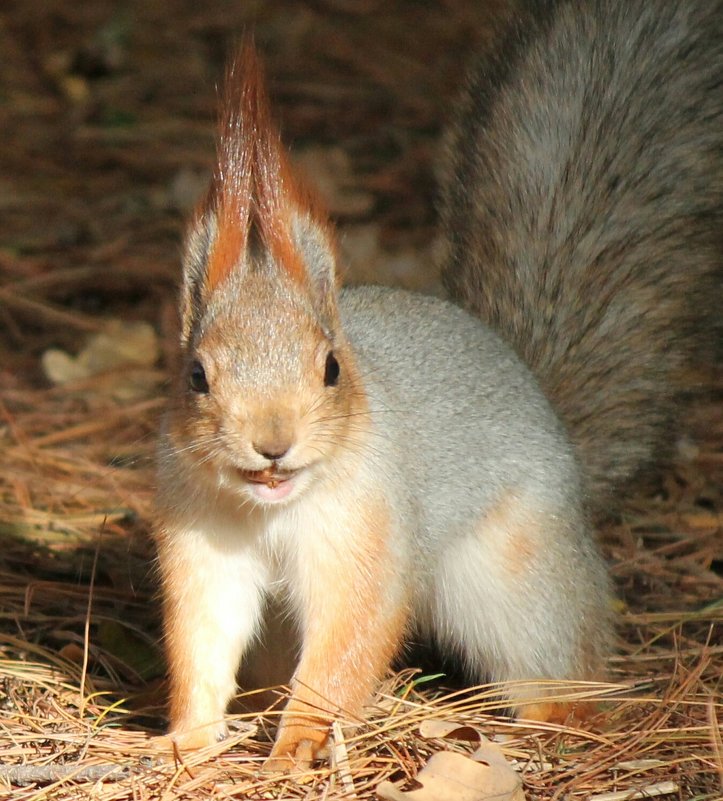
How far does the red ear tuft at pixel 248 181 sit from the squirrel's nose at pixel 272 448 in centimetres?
37

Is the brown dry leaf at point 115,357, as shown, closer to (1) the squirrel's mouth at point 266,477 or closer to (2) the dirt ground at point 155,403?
(2) the dirt ground at point 155,403

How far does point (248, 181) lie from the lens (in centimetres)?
219

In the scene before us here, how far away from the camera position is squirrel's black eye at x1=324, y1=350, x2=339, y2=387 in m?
2.16

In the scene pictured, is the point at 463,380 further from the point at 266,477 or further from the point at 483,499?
the point at 266,477

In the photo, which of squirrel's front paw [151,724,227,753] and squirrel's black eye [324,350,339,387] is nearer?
squirrel's black eye [324,350,339,387]

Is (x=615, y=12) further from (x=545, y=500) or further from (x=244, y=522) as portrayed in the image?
(x=244, y=522)

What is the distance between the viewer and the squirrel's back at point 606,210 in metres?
2.82

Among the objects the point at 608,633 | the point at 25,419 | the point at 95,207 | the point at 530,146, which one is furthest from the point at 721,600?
the point at 95,207

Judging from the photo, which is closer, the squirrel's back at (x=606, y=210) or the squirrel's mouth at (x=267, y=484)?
the squirrel's mouth at (x=267, y=484)

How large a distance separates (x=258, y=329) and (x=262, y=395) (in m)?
0.14

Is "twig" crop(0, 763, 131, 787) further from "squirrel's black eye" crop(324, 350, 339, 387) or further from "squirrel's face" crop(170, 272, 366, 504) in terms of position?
"squirrel's black eye" crop(324, 350, 339, 387)

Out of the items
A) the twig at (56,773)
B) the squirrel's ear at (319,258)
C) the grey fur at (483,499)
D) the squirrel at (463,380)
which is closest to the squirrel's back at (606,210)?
the squirrel at (463,380)

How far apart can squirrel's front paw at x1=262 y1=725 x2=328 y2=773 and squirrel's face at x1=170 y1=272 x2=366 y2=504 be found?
0.46 metres

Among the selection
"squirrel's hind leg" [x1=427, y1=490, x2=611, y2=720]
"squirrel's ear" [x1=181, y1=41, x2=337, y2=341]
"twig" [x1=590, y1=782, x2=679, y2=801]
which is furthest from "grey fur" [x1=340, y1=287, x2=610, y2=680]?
"twig" [x1=590, y1=782, x2=679, y2=801]
